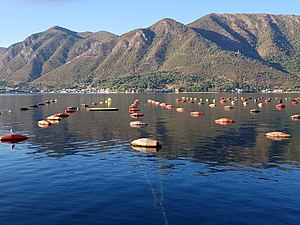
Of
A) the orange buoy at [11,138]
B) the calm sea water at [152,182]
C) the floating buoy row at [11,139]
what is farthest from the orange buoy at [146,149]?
the orange buoy at [11,138]

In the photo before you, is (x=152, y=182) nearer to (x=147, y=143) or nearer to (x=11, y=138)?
(x=147, y=143)

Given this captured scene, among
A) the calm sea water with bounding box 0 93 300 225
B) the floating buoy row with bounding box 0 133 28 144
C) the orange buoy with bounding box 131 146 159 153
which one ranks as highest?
the floating buoy row with bounding box 0 133 28 144

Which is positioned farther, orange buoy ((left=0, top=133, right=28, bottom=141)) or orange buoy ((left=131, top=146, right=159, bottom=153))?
orange buoy ((left=0, top=133, right=28, bottom=141))

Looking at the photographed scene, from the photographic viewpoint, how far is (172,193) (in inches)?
1510

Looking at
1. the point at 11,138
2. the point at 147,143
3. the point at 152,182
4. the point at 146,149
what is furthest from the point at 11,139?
the point at 152,182

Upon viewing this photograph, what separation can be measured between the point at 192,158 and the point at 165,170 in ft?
31.2

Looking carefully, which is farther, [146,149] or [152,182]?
[146,149]

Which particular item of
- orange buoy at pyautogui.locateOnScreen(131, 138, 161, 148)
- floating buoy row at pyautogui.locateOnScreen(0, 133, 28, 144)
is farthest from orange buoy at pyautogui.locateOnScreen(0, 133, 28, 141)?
orange buoy at pyautogui.locateOnScreen(131, 138, 161, 148)

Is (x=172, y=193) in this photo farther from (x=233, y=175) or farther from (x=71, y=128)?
(x=71, y=128)

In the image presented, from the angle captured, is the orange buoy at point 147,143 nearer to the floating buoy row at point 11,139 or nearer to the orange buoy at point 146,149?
the orange buoy at point 146,149

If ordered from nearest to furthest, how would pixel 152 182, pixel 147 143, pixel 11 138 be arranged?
pixel 152 182
pixel 147 143
pixel 11 138

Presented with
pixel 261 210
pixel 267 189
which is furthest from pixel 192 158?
pixel 261 210

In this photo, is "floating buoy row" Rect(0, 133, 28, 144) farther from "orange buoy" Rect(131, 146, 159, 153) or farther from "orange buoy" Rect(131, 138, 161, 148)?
"orange buoy" Rect(131, 146, 159, 153)

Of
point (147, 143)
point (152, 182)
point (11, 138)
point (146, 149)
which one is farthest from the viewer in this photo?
point (11, 138)
